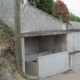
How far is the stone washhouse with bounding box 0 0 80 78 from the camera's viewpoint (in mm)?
10602

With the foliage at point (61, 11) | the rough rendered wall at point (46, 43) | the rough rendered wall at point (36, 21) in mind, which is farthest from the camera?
the foliage at point (61, 11)

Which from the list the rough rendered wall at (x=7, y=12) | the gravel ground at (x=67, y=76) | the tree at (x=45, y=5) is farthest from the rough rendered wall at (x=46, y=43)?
the rough rendered wall at (x=7, y=12)

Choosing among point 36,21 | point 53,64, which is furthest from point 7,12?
point 53,64

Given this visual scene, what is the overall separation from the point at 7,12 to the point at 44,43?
3.51 m

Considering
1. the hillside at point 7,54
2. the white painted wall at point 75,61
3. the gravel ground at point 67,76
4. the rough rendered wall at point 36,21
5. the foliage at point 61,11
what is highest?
the foliage at point 61,11

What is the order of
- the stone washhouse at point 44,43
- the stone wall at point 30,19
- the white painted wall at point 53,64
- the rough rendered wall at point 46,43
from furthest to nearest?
the rough rendered wall at point 46,43 → the stone wall at point 30,19 → the stone washhouse at point 44,43 → the white painted wall at point 53,64

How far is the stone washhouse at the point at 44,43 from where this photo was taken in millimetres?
10602

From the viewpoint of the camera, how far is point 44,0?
1461 cm

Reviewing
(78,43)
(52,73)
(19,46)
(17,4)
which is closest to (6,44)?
(19,46)

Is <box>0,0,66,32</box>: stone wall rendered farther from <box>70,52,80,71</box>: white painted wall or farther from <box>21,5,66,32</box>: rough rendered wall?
<box>70,52,80,71</box>: white painted wall

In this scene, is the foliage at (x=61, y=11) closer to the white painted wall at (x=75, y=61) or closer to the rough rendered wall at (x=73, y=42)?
the rough rendered wall at (x=73, y=42)

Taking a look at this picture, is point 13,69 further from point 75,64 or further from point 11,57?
point 75,64

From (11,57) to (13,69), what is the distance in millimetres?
844

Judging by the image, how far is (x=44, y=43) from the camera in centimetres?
1312
